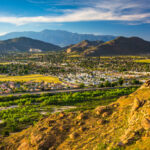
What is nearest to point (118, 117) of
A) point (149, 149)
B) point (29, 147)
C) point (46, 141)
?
point (149, 149)

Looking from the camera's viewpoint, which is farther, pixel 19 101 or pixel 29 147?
pixel 19 101

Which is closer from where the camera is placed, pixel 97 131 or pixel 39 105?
pixel 97 131

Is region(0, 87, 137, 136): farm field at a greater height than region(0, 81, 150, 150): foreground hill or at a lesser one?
lesser

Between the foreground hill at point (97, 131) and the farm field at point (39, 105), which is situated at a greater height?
the foreground hill at point (97, 131)

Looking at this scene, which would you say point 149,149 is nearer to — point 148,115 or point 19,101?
point 148,115

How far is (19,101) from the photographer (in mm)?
65250

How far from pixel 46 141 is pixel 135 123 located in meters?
11.9

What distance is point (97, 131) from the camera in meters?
22.6

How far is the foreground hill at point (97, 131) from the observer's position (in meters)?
19.0

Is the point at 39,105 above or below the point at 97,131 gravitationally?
below

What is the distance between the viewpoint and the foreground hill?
1902 cm

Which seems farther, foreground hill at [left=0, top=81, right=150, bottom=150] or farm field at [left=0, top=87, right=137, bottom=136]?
farm field at [left=0, top=87, right=137, bottom=136]

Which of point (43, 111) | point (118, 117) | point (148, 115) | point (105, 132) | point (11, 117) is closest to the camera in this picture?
point (148, 115)

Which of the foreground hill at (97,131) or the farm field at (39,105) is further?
the farm field at (39,105)
